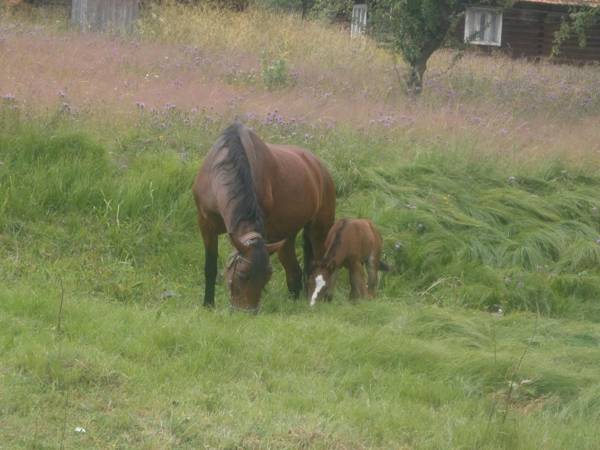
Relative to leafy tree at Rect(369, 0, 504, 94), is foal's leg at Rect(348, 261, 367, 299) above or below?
below

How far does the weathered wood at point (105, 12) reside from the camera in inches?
952

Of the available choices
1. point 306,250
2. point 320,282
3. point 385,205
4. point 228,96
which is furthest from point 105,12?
point 320,282

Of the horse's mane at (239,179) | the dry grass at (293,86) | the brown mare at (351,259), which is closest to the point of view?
the horse's mane at (239,179)

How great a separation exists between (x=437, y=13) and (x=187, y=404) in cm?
1301

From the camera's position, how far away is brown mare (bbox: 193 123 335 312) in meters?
8.88

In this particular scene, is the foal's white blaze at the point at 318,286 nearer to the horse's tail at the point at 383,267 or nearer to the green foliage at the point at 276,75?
the horse's tail at the point at 383,267

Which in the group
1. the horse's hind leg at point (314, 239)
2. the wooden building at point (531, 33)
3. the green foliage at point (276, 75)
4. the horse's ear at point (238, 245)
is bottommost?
the horse's hind leg at point (314, 239)

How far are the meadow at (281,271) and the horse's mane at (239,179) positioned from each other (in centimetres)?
87

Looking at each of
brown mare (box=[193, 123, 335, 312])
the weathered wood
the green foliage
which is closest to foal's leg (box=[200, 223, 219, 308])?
brown mare (box=[193, 123, 335, 312])

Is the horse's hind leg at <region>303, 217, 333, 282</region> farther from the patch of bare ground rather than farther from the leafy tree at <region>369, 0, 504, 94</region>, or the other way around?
the leafy tree at <region>369, 0, 504, 94</region>

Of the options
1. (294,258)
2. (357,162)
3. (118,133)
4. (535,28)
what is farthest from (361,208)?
(535,28)

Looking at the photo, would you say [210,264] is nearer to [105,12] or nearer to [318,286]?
[318,286]

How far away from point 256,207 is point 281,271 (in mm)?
2231

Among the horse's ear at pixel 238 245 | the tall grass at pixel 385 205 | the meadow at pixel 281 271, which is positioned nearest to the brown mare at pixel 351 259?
the meadow at pixel 281 271
